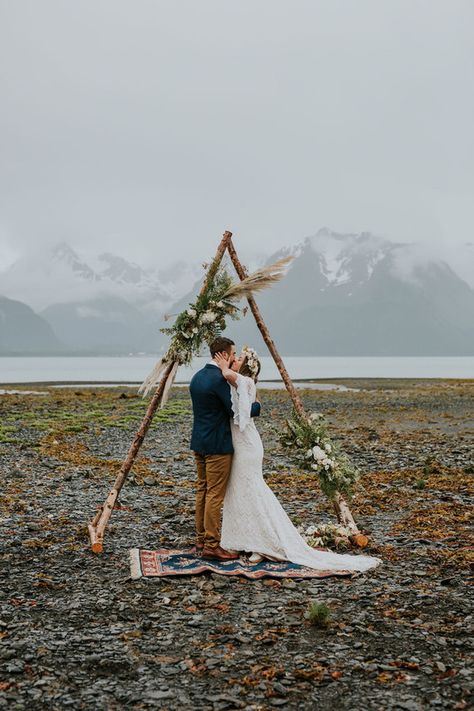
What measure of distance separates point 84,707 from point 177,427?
26809mm

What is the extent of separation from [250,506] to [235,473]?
1.80 ft

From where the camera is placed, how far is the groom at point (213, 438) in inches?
423

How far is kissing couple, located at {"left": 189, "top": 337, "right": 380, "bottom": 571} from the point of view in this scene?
10.7 meters

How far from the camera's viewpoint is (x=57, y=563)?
10852 mm

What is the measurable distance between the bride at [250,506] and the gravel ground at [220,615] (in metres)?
0.93

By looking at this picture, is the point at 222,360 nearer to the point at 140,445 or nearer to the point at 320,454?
the point at 140,445

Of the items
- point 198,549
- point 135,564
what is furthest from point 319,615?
point 198,549

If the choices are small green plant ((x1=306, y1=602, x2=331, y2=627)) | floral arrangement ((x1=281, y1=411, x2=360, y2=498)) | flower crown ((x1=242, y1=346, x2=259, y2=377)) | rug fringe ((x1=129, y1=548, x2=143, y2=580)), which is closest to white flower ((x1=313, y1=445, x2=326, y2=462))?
floral arrangement ((x1=281, y1=411, x2=360, y2=498))

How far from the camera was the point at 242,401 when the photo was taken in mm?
10594

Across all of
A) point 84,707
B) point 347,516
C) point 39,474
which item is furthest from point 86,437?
point 84,707

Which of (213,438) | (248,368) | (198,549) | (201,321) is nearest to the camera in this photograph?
(213,438)

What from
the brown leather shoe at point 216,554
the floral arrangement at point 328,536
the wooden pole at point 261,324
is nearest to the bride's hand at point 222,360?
the wooden pole at point 261,324

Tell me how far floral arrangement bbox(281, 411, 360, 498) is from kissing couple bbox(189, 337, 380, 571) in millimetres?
1567

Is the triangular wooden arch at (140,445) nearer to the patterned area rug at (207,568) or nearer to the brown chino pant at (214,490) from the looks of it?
the patterned area rug at (207,568)
